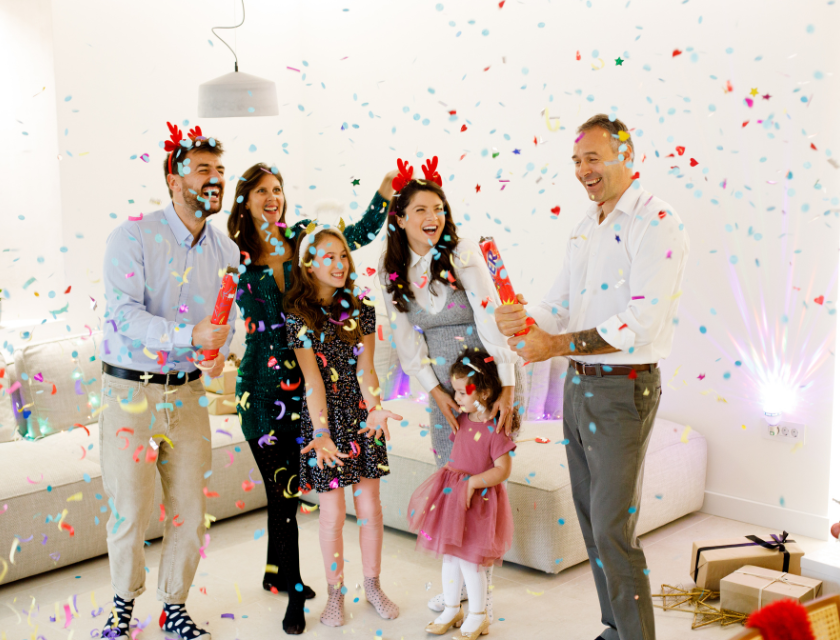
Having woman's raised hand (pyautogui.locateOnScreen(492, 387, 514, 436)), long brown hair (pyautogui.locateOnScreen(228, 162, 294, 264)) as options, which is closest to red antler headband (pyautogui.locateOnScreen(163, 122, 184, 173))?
long brown hair (pyautogui.locateOnScreen(228, 162, 294, 264))

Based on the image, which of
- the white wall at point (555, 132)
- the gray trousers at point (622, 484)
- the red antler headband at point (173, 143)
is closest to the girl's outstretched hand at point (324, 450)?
the gray trousers at point (622, 484)

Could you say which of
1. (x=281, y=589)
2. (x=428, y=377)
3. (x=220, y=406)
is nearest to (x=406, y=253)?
(x=428, y=377)

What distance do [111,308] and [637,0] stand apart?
2799 millimetres

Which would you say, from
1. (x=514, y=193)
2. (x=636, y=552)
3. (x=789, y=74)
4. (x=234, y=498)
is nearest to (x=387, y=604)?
(x=636, y=552)

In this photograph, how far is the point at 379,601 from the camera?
274 cm

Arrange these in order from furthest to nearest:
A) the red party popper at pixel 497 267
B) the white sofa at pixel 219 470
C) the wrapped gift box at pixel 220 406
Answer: the wrapped gift box at pixel 220 406 → the white sofa at pixel 219 470 → the red party popper at pixel 497 267

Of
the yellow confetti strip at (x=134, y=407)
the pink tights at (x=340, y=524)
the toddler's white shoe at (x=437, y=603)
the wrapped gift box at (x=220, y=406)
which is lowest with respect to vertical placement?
the toddler's white shoe at (x=437, y=603)

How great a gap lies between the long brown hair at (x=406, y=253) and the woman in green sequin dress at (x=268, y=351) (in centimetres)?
36

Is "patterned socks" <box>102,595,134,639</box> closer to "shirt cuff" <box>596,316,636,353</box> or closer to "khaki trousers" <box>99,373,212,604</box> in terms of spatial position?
"khaki trousers" <box>99,373,212,604</box>

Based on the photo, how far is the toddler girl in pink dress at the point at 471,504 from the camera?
256 cm

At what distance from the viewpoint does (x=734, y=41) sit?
3398 mm

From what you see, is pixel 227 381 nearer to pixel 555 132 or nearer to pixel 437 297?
pixel 437 297

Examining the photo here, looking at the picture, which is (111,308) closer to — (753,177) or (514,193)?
(514,193)

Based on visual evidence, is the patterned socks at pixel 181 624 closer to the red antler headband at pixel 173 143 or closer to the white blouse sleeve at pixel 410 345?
the white blouse sleeve at pixel 410 345
